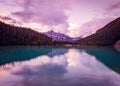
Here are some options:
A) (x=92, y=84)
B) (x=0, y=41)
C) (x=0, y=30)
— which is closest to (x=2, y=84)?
(x=92, y=84)

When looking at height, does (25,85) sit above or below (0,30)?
below

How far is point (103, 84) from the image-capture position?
928 inches

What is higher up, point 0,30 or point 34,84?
point 0,30

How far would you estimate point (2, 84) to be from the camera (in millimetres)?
22078

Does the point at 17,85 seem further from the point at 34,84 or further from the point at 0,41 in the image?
the point at 0,41

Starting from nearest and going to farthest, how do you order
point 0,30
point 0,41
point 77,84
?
point 77,84 → point 0,41 → point 0,30

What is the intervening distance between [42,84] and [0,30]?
575ft

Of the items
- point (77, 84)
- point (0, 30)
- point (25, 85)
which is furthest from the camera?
point (0, 30)

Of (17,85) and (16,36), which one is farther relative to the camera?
(16,36)

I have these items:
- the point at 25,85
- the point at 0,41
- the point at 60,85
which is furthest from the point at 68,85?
the point at 0,41

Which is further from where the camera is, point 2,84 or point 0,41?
point 0,41

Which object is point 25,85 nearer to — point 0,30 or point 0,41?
point 0,41

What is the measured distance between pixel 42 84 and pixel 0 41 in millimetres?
139538

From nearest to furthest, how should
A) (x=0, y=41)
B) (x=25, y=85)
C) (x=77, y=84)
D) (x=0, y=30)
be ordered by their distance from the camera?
(x=25, y=85) → (x=77, y=84) → (x=0, y=41) → (x=0, y=30)
